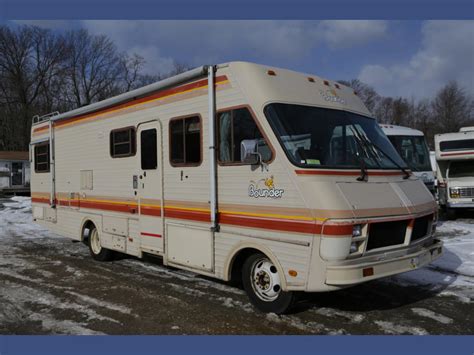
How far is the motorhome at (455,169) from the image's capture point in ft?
48.7

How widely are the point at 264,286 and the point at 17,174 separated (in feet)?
99.9

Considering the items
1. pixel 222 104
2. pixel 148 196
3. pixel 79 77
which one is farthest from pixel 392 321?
pixel 79 77

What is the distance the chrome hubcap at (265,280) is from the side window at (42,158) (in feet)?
22.2

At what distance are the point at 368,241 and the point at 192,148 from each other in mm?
2617

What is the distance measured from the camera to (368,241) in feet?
16.4

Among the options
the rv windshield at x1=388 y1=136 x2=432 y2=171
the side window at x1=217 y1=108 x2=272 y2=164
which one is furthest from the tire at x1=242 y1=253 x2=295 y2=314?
the rv windshield at x1=388 y1=136 x2=432 y2=171

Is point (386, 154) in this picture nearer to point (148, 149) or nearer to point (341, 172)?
point (341, 172)

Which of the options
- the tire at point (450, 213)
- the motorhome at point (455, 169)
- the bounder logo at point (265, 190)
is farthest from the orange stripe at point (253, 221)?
the tire at point (450, 213)

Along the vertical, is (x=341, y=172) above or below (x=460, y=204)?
above

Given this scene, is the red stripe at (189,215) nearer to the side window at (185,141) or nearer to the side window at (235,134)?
the side window at (185,141)

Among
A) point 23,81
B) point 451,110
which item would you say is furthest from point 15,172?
point 451,110

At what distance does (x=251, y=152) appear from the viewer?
17.4 feet

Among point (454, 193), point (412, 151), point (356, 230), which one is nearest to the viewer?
point (356, 230)

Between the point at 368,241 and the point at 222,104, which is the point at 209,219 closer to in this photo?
the point at 222,104
